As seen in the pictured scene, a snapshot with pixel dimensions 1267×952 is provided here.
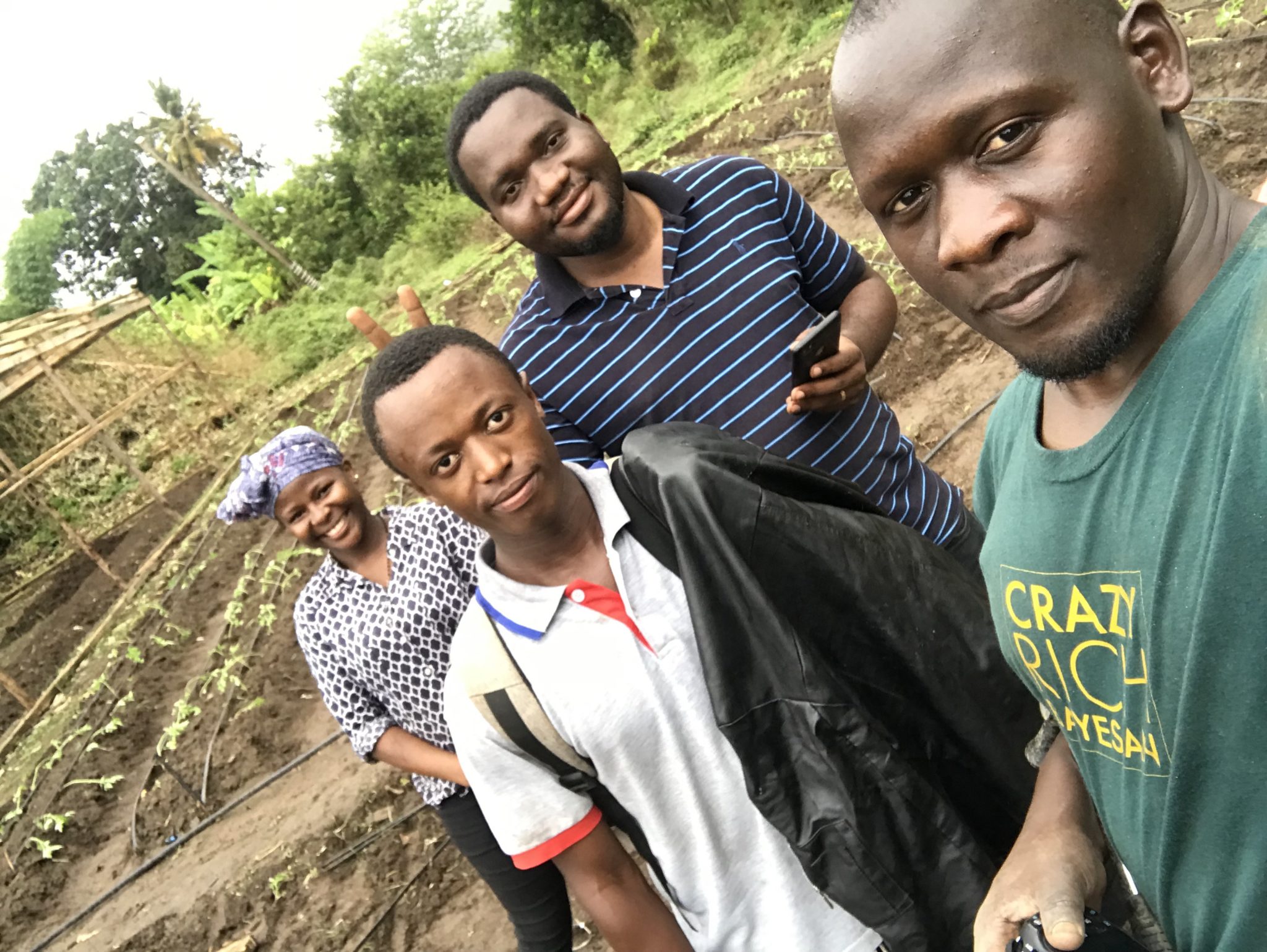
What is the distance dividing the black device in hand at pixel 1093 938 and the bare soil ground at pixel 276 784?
2485mm

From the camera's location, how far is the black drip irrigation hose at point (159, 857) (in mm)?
4500

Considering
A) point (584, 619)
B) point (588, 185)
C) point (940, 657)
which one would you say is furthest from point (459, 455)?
point (940, 657)

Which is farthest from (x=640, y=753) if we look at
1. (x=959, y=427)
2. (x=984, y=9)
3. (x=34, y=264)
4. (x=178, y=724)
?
(x=34, y=264)

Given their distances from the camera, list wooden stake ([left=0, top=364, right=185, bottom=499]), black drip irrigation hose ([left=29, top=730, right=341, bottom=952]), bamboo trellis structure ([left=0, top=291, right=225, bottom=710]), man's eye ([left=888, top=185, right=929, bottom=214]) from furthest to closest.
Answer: bamboo trellis structure ([left=0, top=291, right=225, bottom=710]), wooden stake ([left=0, top=364, right=185, bottom=499]), black drip irrigation hose ([left=29, top=730, right=341, bottom=952]), man's eye ([left=888, top=185, right=929, bottom=214])

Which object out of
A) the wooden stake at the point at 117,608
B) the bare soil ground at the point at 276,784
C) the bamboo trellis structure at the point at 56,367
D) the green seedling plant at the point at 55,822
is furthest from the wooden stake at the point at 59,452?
the green seedling plant at the point at 55,822

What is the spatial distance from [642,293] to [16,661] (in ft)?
34.7


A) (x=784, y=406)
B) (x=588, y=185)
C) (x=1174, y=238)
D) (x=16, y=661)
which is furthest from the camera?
(x=16, y=661)

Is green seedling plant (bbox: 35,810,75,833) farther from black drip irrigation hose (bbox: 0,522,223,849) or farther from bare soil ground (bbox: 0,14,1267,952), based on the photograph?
black drip irrigation hose (bbox: 0,522,223,849)

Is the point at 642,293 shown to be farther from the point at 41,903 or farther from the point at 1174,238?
the point at 41,903

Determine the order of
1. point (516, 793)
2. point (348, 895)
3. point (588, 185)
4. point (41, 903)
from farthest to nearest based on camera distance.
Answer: point (41, 903)
point (348, 895)
point (588, 185)
point (516, 793)

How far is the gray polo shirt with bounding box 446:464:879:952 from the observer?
4.44 ft

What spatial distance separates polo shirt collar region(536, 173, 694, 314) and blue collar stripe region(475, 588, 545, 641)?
0.68m

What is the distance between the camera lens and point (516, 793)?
1.38 metres

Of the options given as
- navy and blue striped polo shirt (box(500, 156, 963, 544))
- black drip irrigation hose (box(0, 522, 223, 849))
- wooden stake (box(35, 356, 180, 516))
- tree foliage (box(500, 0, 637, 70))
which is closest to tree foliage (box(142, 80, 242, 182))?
tree foliage (box(500, 0, 637, 70))
